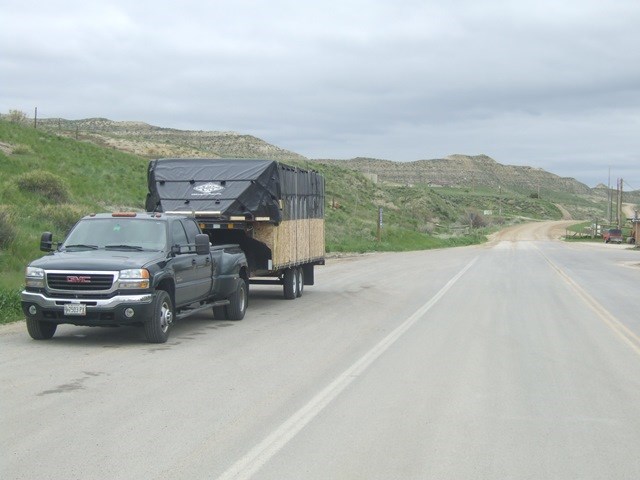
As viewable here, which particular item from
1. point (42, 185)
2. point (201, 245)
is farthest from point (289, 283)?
point (42, 185)

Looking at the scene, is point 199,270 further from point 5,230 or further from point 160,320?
point 5,230

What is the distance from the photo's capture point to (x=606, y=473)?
6.31 m

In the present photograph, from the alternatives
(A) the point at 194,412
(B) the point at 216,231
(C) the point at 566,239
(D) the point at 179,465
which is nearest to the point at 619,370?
(A) the point at 194,412

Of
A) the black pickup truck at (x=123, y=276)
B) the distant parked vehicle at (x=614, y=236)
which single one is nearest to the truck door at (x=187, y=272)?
the black pickup truck at (x=123, y=276)

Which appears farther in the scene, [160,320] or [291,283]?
[291,283]

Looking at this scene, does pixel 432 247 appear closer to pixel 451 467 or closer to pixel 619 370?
pixel 619 370

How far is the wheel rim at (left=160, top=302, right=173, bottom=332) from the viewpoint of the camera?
12.5 m

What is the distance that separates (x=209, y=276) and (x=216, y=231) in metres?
4.03

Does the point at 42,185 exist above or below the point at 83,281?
above

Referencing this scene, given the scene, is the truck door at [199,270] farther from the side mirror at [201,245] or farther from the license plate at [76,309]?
the license plate at [76,309]

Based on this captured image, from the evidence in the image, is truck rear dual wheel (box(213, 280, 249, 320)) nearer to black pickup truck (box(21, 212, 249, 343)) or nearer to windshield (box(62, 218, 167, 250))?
black pickup truck (box(21, 212, 249, 343))

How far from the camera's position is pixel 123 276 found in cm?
1186

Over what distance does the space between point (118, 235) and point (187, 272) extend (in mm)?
1265

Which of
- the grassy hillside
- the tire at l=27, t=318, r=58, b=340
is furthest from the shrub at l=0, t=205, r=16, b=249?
the tire at l=27, t=318, r=58, b=340
